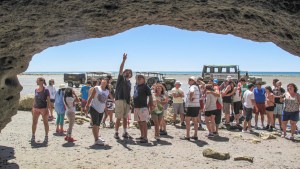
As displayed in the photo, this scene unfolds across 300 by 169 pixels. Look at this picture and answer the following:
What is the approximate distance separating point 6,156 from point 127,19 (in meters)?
5.43

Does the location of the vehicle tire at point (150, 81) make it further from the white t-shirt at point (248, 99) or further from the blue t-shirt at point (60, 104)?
the blue t-shirt at point (60, 104)

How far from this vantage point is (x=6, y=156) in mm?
7836

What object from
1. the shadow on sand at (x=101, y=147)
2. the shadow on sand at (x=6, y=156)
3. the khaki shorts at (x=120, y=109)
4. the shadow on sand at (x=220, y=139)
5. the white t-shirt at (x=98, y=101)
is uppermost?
the white t-shirt at (x=98, y=101)

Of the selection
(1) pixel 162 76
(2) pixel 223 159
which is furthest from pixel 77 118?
(1) pixel 162 76

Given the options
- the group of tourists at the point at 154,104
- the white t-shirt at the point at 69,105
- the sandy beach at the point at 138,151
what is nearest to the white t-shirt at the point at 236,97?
the group of tourists at the point at 154,104

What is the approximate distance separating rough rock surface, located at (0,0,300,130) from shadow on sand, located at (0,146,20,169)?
Result: 281 cm

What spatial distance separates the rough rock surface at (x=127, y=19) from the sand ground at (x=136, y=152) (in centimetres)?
323

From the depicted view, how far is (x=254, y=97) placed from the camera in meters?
12.7

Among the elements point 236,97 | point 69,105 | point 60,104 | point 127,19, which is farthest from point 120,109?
point 127,19

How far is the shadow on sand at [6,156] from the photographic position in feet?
23.3

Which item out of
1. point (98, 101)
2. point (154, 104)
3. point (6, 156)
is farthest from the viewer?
point (154, 104)

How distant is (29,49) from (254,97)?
968cm

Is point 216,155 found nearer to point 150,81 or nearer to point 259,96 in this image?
point 259,96

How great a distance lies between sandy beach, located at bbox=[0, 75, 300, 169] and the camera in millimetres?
7500
